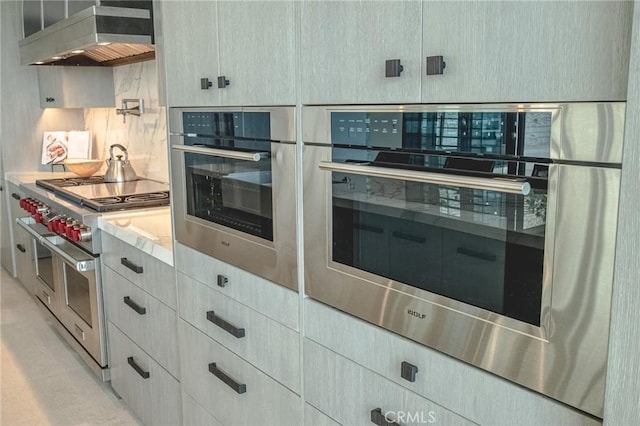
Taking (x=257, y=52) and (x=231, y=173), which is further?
(x=231, y=173)

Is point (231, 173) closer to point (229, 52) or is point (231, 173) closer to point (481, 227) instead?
point (229, 52)

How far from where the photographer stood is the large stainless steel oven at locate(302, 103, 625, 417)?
3.20ft

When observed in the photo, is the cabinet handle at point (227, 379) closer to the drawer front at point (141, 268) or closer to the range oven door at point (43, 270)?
the drawer front at point (141, 268)

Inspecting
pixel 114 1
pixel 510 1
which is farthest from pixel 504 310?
pixel 114 1

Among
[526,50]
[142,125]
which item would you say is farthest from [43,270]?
[526,50]

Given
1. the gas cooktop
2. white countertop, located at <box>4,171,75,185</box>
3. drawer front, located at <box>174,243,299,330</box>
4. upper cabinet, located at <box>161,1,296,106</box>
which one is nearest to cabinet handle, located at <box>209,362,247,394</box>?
drawer front, located at <box>174,243,299,330</box>

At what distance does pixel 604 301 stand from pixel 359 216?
612mm

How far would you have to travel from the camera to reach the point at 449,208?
1215 millimetres

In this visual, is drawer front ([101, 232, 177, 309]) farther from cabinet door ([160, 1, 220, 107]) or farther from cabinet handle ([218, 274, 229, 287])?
cabinet door ([160, 1, 220, 107])

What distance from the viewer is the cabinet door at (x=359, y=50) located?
1246 mm

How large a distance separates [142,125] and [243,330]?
2.56 m

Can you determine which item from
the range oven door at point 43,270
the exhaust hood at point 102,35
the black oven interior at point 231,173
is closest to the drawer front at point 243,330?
the black oven interior at point 231,173

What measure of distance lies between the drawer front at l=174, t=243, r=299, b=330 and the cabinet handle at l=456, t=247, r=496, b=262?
0.62 metres

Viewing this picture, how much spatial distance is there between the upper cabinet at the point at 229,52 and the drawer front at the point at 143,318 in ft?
2.81
